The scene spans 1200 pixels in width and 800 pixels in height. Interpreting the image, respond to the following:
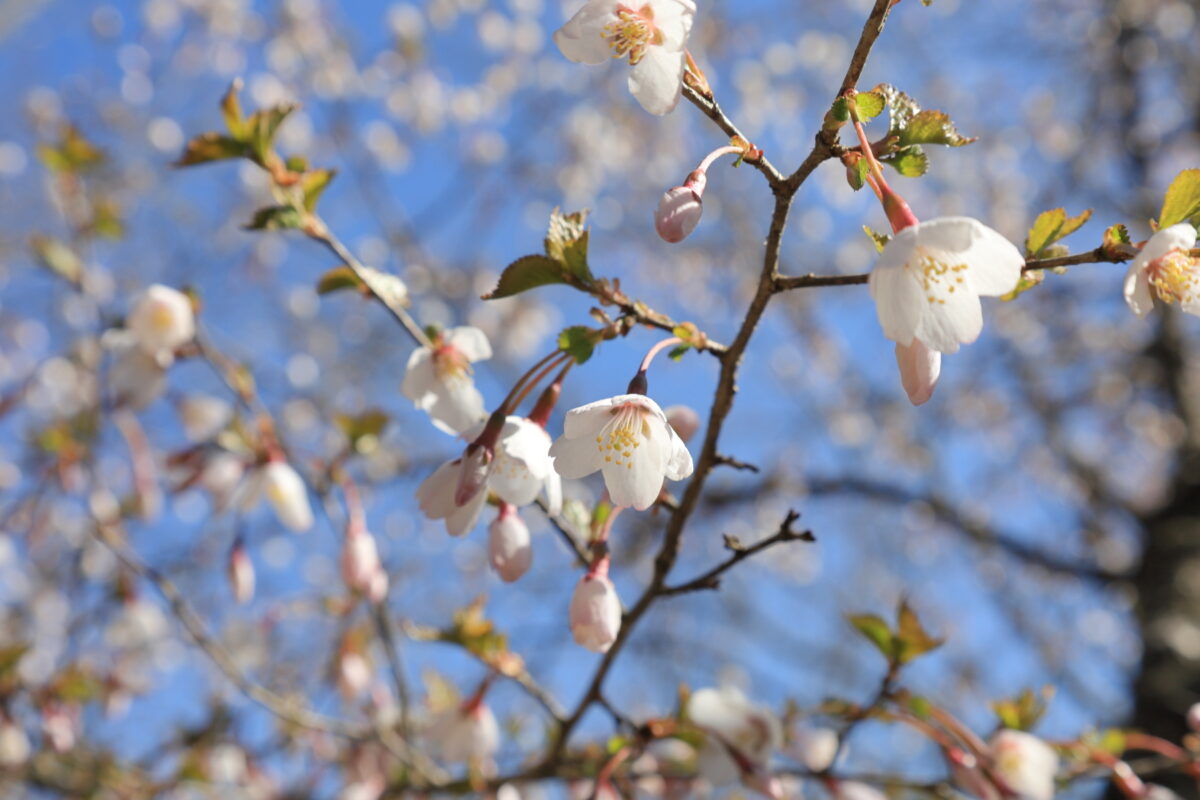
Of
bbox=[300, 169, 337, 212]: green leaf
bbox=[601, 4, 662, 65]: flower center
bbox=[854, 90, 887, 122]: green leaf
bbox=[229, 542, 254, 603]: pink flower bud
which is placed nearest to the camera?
bbox=[854, 90, 887, 122]: green leaf

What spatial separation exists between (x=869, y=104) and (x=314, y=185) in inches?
32.5

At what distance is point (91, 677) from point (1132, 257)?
10.2 feet

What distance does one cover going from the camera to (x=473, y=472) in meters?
0.98

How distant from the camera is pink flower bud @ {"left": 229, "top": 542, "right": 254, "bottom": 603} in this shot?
1.79 metres

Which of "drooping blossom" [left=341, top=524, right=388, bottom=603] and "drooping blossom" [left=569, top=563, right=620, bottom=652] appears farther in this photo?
"drooping blossom" [left=341, top=524, right=388, bottom=603]

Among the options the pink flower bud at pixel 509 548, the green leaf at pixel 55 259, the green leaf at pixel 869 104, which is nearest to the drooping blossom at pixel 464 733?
the pink flower bud at pixel 509 548

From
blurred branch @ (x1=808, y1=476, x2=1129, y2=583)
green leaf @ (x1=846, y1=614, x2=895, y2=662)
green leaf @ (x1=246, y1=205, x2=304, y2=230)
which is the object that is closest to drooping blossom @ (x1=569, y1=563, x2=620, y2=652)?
green leaf @ (x1=846, y1=614, x2=895, y2=662)

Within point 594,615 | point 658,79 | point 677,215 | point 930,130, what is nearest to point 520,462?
point 594,615

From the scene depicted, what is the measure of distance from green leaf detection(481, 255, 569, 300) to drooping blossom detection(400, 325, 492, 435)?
0.78 feet

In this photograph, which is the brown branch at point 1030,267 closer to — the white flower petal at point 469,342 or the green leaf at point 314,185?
the white flower petal at point 469,342

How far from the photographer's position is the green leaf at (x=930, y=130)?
838 mm

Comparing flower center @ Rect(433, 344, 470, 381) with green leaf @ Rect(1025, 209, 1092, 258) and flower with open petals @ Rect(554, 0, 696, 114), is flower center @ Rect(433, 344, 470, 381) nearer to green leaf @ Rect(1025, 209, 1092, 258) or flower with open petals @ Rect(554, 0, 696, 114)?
flower with open petals @ Rect(554, 0, 696, 114)

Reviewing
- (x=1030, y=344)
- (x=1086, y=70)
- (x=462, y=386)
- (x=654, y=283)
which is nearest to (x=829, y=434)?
(x=1030, y=344)

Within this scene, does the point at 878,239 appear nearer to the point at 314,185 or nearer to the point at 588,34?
the point at 588,34
